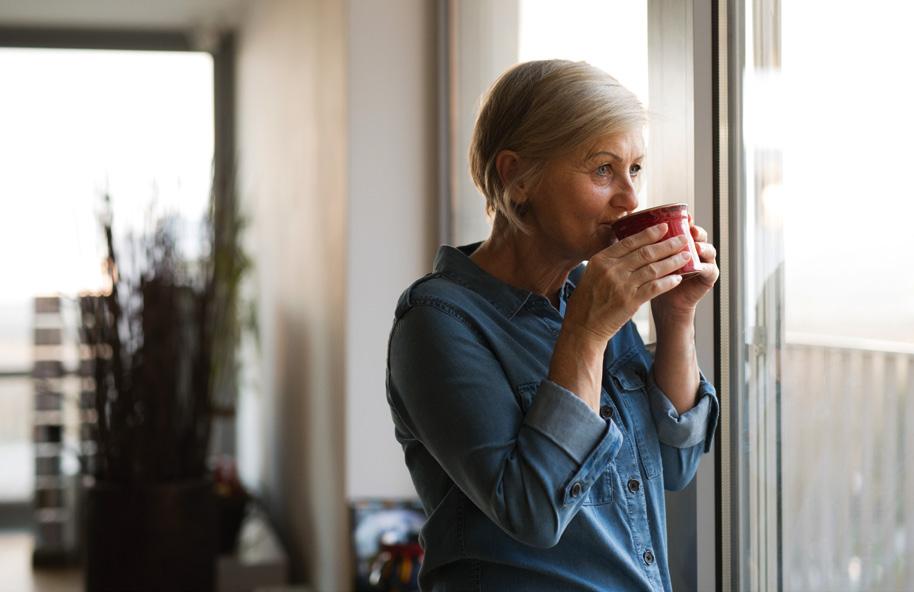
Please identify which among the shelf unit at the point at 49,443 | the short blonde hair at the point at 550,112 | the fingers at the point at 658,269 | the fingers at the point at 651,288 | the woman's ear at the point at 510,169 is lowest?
the shelf unit at the point at 49,443

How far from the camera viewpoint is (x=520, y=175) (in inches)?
45.1

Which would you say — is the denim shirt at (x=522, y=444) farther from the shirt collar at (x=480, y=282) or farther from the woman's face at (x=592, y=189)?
the woman's face at (x=592, y=189)

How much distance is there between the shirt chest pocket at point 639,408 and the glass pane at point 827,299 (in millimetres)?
278

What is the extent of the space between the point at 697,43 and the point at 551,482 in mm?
800

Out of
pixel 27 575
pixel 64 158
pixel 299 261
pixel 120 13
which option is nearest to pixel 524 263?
pixel 299 261

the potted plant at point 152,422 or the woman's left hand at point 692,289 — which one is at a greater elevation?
the woman's left hand at point 692,289

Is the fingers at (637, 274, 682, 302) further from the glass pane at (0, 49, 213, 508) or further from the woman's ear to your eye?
the glass pane at (0, 49, 213, 508)

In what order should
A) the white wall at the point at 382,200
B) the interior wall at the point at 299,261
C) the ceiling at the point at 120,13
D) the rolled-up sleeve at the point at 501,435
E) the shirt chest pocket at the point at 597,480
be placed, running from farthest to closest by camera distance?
the ceiling at the point at 120,13 < the interior wall at the point at 299,261 < the white wall at the point at 382,200 < the shirt chest pocket at the point at 597,480 < the rolled-up sleeve at the point at 501,435

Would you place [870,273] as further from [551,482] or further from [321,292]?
[321,292]

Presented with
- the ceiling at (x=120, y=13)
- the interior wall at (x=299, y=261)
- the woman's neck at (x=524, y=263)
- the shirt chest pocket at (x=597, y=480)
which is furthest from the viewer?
the ceiling at (x=120, y=13)

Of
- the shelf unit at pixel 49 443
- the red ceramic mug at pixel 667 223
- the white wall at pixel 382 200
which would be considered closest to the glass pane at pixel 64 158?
the shelf unit at pixel 49 443

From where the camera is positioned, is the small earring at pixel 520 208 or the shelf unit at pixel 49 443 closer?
the small earring at pixel 520 208

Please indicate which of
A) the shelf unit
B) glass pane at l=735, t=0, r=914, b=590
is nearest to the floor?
the shelf unit

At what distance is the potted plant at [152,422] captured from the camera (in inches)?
133
